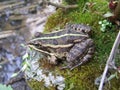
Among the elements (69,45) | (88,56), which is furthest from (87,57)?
(69,45)

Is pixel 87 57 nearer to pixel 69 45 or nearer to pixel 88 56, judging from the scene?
pixel 88 56

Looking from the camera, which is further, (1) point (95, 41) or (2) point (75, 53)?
(1) point (95, 41)

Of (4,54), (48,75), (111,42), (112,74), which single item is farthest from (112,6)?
(4,54)

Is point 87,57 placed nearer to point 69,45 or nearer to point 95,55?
point 95,55

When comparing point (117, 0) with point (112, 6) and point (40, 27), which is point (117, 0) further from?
point (40, 27)

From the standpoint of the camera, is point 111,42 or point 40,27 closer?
point 111,42

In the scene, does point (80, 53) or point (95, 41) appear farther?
point (95, 41)
